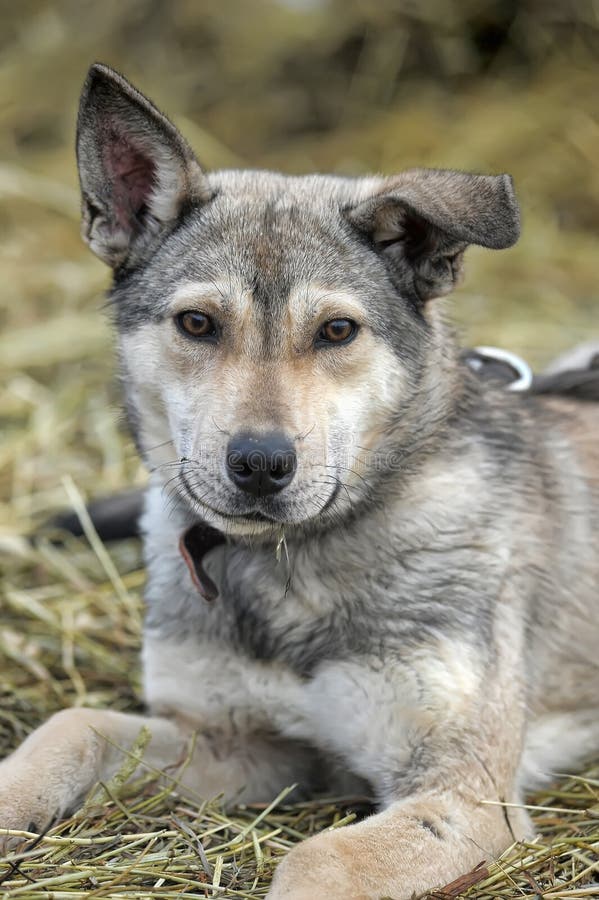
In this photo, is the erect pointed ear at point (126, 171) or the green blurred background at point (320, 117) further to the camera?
the green blurred background at point (320, 117)

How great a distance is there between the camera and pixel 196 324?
376 cm

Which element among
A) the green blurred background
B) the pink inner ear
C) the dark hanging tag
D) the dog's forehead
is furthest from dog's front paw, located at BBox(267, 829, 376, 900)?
the green blurred background

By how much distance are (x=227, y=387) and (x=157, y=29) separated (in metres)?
8.21

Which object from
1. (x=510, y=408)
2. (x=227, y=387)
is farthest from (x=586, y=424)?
(x=227, y=387)

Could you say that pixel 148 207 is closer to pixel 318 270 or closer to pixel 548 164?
pixel 318 270

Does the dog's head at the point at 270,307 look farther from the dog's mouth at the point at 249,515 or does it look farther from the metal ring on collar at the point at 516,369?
the metal ring on collar at the point at 516,369

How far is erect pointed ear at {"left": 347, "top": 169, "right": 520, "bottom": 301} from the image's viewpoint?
3.45 metres

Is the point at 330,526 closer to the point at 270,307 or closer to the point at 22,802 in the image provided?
the point at 270,307

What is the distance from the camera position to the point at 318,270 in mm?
3744

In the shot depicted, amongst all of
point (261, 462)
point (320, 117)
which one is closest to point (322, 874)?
point (261, 462)

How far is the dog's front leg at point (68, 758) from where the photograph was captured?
372 centimetres

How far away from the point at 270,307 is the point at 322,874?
167 cm

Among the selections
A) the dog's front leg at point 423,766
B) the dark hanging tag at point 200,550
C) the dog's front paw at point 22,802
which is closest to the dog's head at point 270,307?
the dark hanging tag at point 200,550

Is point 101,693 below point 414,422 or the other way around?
below
